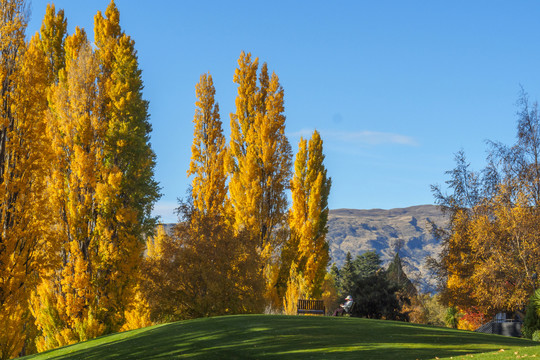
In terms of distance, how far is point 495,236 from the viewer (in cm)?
2648

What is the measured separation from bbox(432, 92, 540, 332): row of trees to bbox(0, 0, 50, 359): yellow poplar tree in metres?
20.0

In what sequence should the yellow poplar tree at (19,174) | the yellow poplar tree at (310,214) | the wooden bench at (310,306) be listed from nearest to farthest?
the yellow poplar tree at (19,174) → the wooden bench at (310,306) → the yellow poplar tree at (310,214)

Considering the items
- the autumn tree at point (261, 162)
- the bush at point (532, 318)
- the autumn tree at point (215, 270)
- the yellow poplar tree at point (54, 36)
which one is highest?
the yellow poplar tree at point (54, 36)

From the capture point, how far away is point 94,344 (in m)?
16.7

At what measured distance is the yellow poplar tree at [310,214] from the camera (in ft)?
111

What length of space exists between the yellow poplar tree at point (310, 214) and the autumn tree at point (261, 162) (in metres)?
2.38

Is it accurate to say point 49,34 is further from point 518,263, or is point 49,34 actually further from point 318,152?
point 518,263

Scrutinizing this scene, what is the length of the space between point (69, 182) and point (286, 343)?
12926 millimetres

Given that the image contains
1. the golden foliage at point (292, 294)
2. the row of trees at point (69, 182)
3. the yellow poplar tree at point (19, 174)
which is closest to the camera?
the yellow poplar tree at point (19, 174)

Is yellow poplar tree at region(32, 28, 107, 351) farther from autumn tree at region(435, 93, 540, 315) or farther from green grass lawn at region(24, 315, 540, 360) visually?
autumn tree at region(435, 93, 540, 315)

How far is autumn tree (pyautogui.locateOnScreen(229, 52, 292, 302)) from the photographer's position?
1178 inches

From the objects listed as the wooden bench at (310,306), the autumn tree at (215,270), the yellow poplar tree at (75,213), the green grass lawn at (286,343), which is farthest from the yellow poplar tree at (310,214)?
the green grass lawn at (286,343)

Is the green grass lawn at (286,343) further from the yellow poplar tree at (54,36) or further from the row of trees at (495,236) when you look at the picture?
the yellow poplar tree at (54,36)

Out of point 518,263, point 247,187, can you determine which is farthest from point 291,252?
point 518,263
